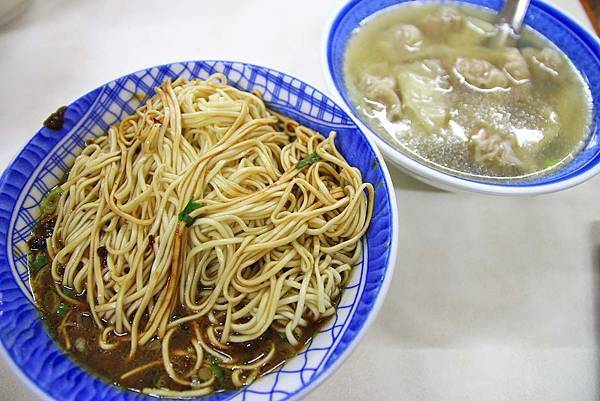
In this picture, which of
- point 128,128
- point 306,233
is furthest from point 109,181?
point 306,233

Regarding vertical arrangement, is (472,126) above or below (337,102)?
below

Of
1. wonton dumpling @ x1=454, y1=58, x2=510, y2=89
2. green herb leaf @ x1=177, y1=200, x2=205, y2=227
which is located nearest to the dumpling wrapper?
wonton dumpling @ x1=454, y1=58, x2=510, y2=89

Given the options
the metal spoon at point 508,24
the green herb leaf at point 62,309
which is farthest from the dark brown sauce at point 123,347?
the metal spoon at point 508,24

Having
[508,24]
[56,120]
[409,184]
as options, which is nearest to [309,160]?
[409,184]

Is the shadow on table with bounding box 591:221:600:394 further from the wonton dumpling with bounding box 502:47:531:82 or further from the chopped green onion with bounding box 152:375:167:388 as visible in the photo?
the chopped green onion with bounding box 152:375:167:388

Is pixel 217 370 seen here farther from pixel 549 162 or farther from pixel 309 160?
pixel 549 162

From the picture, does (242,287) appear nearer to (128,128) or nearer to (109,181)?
(109,181)

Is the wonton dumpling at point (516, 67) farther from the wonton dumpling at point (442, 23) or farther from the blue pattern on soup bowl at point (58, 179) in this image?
the blue pattern on soup bowl at point (58, 179)
